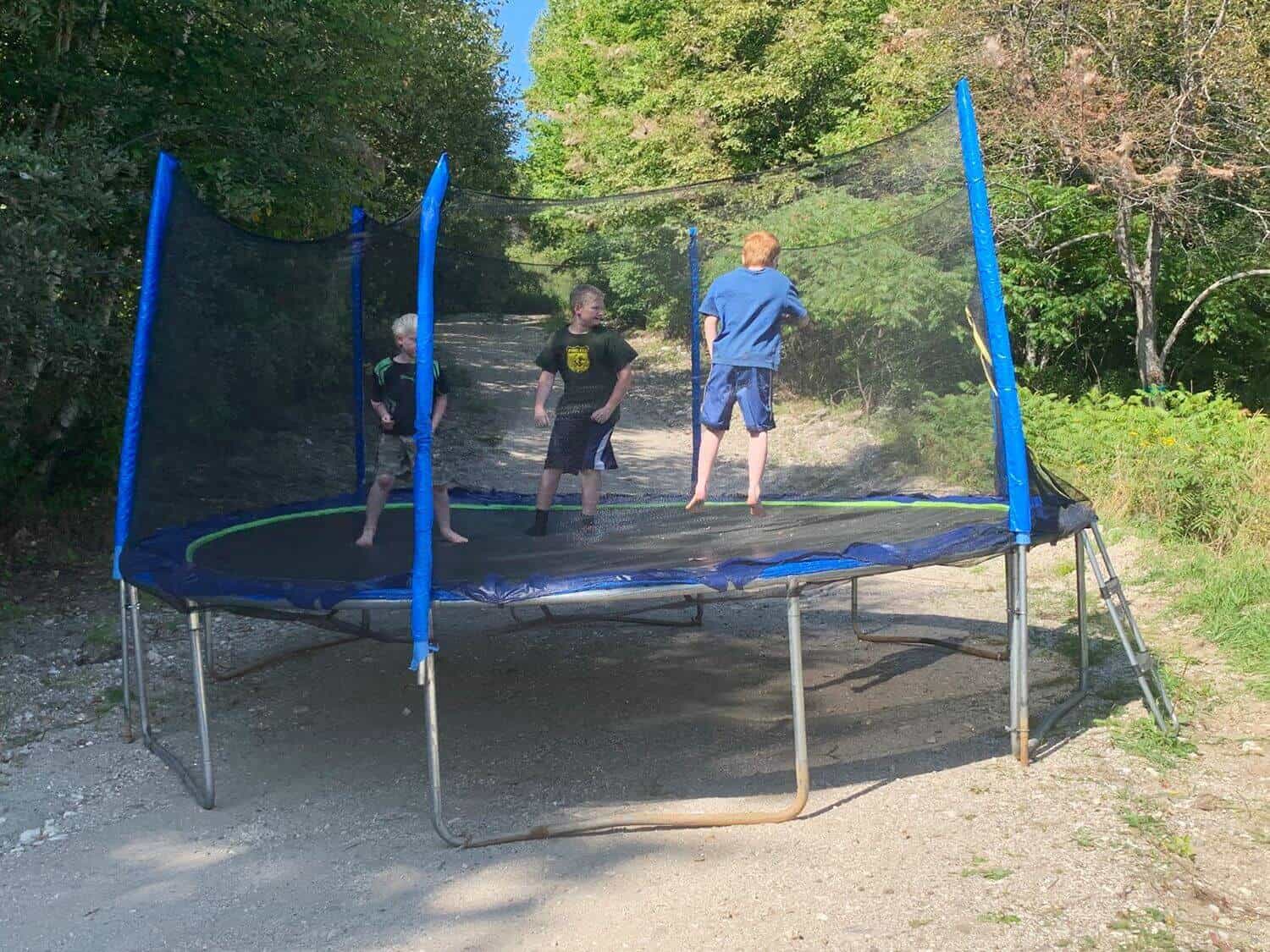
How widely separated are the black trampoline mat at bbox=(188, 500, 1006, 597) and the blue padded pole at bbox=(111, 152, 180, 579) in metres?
0.29

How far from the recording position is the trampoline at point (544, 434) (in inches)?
141

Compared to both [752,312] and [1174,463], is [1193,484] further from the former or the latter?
[752,312]

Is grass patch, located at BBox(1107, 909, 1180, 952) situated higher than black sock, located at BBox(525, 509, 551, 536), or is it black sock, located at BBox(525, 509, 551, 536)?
black sock, located at BBox(525, 509, 551, 536)

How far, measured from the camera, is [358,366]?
5633 mm

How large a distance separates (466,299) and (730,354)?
3.61 ft

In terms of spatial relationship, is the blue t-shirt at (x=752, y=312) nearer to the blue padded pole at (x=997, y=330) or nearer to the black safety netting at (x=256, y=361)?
the blue padded pole at (x=997, y=330)

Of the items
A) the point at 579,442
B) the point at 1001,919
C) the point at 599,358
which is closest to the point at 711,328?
the point at 599,358

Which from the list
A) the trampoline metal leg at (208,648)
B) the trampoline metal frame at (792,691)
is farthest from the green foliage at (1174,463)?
the trampoline metal leg at (208,648)

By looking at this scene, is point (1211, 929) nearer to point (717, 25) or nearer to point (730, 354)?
point (730, 354)

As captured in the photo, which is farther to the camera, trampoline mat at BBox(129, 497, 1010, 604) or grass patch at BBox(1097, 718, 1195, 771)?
grass patch at BBox(1097, 718, 1195, 771)

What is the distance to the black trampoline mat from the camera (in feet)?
12.9

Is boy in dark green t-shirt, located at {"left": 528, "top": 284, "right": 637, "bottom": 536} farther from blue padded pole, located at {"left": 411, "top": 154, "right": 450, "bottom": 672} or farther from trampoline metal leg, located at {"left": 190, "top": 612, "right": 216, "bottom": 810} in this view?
trampoline metal leg, located at {"left": 190, "top": 612, "right": 216, "bottom": 810}

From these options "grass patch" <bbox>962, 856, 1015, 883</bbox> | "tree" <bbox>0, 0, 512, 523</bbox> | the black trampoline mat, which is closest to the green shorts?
the black trampoline mat

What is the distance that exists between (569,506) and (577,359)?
1.09 metres
